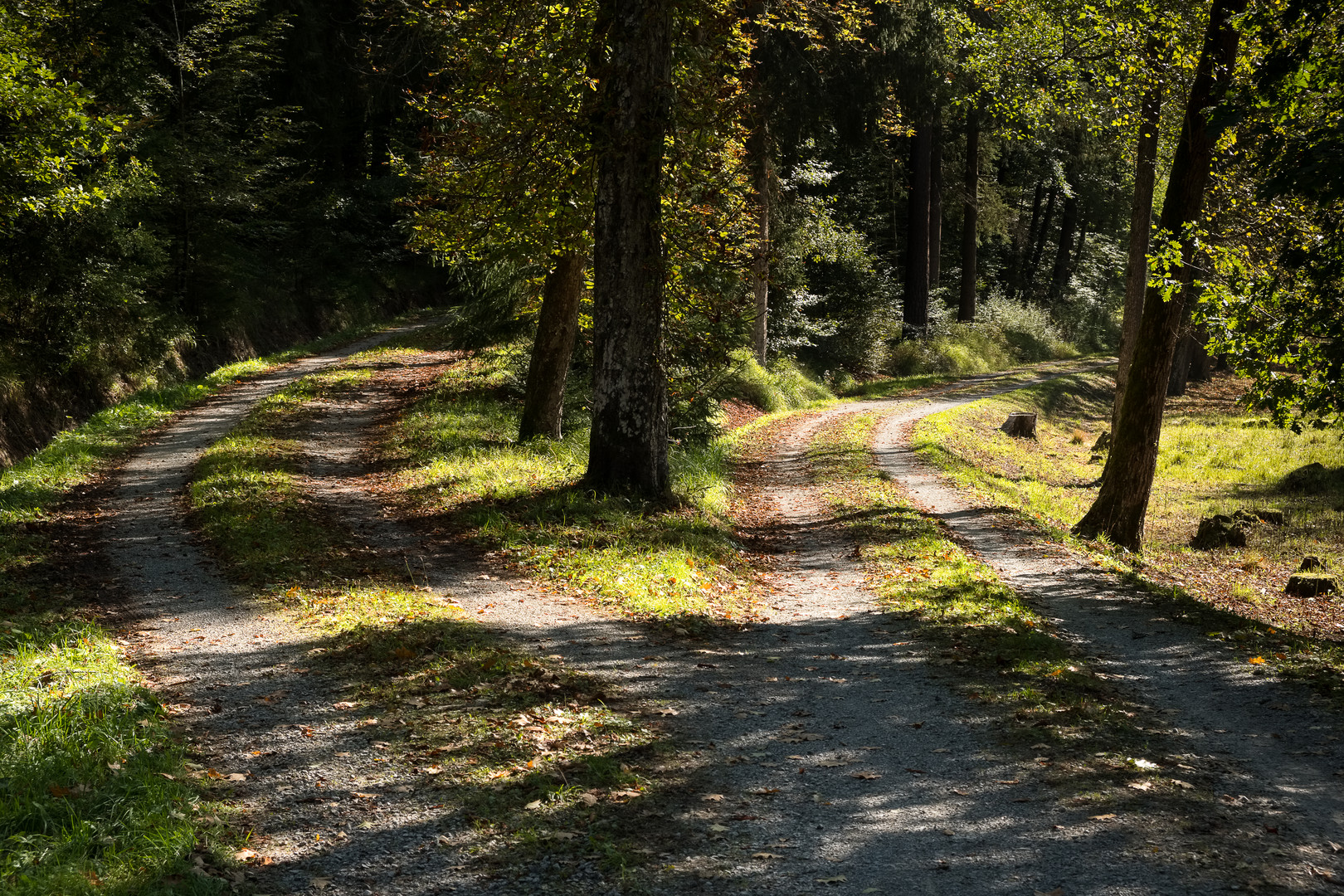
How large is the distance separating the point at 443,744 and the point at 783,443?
16445mm

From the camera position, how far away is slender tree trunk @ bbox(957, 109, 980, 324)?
39.2 m

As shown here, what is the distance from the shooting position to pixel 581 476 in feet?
42.3

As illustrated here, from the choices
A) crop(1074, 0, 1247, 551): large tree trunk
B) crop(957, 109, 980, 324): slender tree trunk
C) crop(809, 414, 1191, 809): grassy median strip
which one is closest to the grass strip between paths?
crop(809, 414, 1191, 809): grassy median strip

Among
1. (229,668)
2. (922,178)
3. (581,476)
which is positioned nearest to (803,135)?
→ (922,178)

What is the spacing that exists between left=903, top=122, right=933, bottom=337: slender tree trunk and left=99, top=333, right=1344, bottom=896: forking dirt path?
27.7 metres

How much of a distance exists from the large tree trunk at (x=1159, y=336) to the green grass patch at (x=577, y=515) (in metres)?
5.43

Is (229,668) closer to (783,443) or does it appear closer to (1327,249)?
(1327,249)

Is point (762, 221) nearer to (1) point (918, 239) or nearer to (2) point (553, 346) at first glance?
(2) point (553, 346)

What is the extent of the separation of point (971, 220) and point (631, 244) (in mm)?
33533

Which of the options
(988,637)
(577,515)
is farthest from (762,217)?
(988,637)

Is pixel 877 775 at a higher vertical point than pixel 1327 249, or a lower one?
lower

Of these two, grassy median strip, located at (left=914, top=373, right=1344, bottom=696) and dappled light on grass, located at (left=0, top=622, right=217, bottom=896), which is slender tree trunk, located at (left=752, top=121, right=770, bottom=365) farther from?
dappled light on grass, located at (left=0, top=622, right=217, bottom=896)

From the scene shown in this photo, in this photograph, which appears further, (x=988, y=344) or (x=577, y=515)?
(x=988, y=344)

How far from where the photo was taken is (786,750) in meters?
6.02
